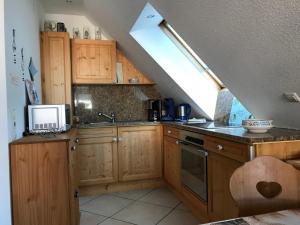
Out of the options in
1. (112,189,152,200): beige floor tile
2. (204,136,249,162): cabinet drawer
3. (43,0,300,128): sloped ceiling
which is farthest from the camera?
(112,189,152,200): beige floor tile

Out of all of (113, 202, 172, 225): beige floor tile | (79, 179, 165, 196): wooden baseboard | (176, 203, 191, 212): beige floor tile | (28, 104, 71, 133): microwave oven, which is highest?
(28, 104, 71, 133): microwave oven

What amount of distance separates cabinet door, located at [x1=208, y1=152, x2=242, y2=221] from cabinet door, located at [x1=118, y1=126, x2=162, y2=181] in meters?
1.29

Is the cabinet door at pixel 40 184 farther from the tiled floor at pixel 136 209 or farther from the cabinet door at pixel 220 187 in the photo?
the cabinet door at pixel 220 187

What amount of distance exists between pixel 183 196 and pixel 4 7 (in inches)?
97.2

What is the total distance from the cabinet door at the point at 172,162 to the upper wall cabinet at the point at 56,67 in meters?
1.45

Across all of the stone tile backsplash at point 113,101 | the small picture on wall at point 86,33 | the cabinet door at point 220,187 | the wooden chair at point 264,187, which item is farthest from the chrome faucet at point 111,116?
the wooden chair at point 264,187

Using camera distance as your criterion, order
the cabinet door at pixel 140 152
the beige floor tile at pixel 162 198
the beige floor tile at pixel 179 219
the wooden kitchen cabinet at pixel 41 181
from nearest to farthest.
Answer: the wooden kitchen cabinet at pixel 41 181
the beige floor tile at pixel 179 219
the beige floor tile at pixel 162 198
the cabinet door at pixel 140 152

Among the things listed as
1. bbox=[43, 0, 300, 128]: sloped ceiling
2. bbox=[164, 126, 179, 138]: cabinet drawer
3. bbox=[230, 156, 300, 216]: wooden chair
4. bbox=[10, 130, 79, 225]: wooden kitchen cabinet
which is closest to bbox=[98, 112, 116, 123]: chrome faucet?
bbox=[164, 126, 179, 138]: cabinet drawer

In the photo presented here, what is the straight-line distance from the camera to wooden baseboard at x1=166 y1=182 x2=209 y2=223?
7.64 feet

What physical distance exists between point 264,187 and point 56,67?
2.88 m

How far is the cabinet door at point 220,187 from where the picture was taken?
1878mm

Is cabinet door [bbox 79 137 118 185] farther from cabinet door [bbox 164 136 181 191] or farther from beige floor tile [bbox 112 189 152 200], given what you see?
cabinet door [bbox 164 136 181 191]

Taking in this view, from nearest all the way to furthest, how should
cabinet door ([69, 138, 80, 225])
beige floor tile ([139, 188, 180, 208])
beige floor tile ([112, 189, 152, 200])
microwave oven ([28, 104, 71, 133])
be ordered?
cabinet door ([69, 138, 80, 225]) → microwave oven ([28, 104, 71, 133]) → beige floor tile ([139, 188, 180, 208]) → beige floor tile ([112, 189, 152, 200])

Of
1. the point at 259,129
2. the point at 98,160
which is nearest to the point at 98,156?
the point at 98,160
